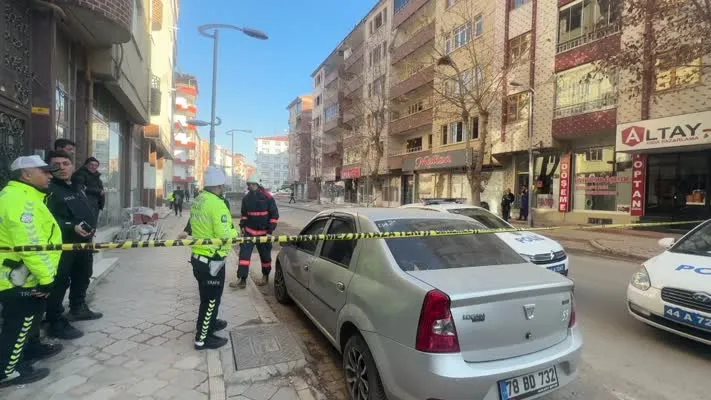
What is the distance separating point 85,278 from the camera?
485 cm

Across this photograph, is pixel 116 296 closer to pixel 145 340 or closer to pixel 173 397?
pixel 145 340

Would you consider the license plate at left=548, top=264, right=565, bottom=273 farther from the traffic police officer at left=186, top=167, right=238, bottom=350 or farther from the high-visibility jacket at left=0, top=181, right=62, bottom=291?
the high-visibility jacket at left=0, top=181, right=62, bottom=291

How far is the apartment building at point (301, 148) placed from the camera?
2458 inches

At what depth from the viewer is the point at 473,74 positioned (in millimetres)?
23703

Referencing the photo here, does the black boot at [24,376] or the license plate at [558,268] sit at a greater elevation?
the license plate at [558,268]

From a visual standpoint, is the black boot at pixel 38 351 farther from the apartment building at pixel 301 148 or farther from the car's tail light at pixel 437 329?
the apartment building at pixel 301 148

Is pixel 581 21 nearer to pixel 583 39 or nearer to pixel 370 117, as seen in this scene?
pixel 583 39

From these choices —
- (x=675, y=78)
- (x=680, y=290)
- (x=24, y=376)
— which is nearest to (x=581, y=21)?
(x=675, y=78)

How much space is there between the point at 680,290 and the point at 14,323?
19.2ft

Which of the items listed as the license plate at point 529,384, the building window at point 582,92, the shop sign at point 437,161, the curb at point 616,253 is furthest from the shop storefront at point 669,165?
the license plate at point 529,384

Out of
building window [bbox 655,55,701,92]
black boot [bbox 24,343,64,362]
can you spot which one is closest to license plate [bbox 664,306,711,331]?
black boot [bbox 24,343,64,362]

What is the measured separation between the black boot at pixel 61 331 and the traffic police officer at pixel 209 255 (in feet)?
4.34

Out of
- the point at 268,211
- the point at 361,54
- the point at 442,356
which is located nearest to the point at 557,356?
the point at 442,356

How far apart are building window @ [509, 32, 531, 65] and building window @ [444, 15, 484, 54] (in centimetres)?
299
